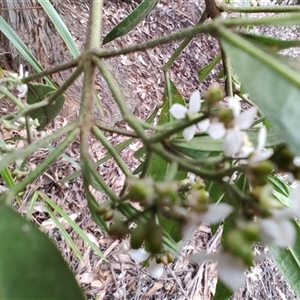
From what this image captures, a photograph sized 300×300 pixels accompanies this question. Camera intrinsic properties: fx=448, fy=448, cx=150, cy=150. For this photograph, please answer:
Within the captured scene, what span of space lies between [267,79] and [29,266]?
0.25 metres

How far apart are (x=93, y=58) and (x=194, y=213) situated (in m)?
0.22

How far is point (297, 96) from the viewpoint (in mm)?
382

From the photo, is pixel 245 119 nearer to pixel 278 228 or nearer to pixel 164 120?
pixel 278 228

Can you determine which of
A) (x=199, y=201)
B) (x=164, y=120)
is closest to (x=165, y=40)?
(x=199, y=201)

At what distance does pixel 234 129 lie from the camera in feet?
1.25

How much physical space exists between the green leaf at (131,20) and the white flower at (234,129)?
59 cm

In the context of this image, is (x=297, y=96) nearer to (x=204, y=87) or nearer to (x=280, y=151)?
(x=280, y=151)

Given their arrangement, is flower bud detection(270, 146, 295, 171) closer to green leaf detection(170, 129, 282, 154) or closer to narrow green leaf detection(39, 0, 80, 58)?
green leaf detection(170, 129, 282, 154)

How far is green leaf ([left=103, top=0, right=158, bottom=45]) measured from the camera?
94 cm

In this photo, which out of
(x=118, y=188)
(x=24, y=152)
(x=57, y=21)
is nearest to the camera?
(x=24, y=152)

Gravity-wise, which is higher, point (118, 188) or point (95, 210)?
point (95, 210)

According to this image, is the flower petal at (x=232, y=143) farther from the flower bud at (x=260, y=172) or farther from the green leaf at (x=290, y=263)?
the green leaf at (x=290, y=263)

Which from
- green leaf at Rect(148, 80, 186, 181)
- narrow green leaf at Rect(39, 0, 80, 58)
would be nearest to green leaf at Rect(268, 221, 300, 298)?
green leaf at Rect(148, 80, 186, 181)

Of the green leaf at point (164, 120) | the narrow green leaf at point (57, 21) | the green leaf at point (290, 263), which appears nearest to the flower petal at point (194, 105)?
the green leaf at point (164, 120)
